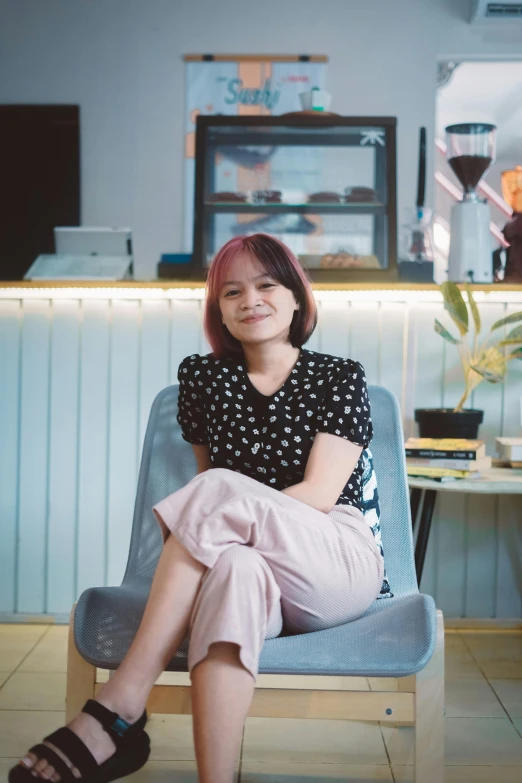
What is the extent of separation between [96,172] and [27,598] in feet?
7.00

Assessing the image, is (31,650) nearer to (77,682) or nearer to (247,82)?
(77,682)

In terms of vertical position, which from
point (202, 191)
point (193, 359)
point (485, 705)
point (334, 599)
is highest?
point (202, 191)

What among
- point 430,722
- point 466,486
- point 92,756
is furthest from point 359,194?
point 92,756

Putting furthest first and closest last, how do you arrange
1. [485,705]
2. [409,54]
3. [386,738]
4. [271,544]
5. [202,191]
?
[409,54]
[202,191]
[485,705]
[386,738]
[271,544]

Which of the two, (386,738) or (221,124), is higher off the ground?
(221,124)

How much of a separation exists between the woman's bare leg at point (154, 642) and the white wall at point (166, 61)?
2.89 metres

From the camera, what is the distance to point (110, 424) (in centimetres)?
257

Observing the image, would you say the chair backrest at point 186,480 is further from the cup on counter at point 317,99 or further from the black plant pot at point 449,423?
the cup on counter at point 317,99

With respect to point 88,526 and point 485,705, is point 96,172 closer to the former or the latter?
point 88,526

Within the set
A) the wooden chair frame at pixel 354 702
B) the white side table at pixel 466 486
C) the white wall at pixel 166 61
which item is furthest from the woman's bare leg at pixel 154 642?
the white wall at pixel 166 61

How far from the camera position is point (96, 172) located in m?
3.91

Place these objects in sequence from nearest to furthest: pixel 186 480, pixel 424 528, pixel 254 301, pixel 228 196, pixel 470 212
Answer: pixel 254 301, pixel 186 480, pixel 424 528, pixel 470 212, pixel 228 196

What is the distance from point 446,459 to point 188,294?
0.92 m

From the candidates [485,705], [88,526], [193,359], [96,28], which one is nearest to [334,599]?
[193,359]
